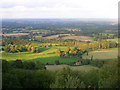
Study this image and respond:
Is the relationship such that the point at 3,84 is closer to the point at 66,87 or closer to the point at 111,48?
the point at 66,87

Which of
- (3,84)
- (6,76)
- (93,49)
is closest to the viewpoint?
(3,84)

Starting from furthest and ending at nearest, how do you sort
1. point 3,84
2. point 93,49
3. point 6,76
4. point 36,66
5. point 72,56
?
point 93,49 < point 72,56 < point 36,66 < point 6,76 < point 3,84

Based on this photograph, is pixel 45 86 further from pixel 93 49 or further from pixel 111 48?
pixel 111 48

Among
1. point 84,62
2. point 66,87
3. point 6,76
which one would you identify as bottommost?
point 84,62

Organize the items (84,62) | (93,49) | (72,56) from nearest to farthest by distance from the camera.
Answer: (84,62) → (72,56) → (93,49)

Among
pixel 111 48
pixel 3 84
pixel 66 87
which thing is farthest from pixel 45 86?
pixel 111 48

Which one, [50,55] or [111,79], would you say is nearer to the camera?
[111,79]

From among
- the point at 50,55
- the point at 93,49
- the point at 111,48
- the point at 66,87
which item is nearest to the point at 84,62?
the point at 50,55

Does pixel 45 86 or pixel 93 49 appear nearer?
pixel 45 86

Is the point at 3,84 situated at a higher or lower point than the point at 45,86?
higher
